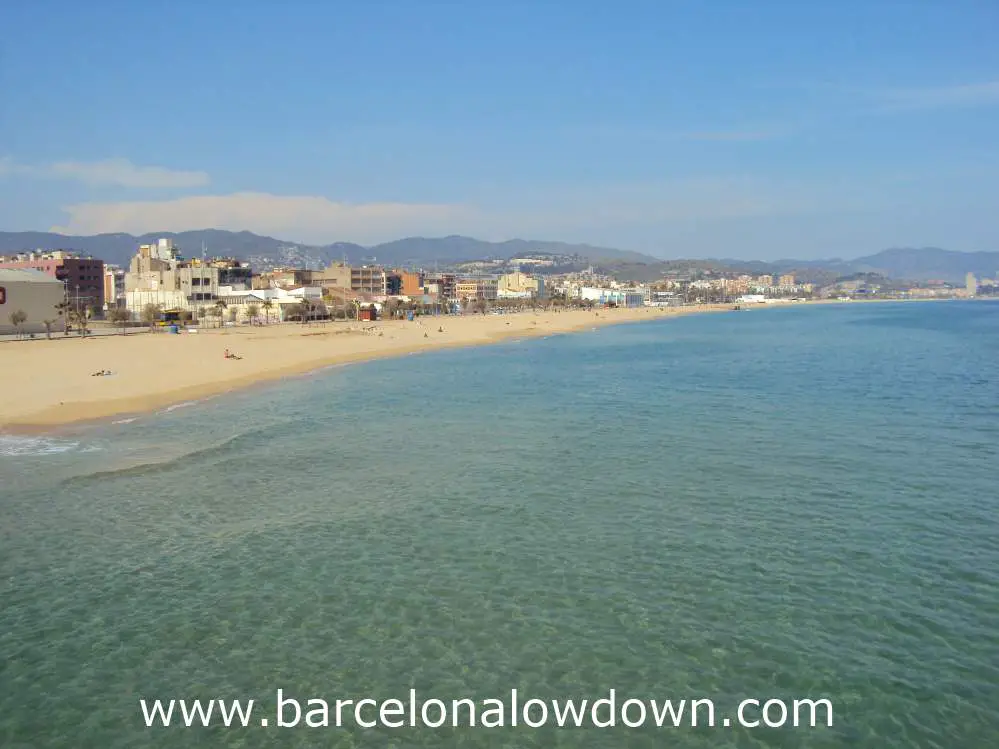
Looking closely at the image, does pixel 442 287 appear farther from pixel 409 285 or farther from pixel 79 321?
pixel 79 321

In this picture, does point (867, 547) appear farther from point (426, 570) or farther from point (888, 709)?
point (426, 570)

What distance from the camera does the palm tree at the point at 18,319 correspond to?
61.9m

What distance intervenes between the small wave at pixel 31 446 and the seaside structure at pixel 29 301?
4636 centimetres

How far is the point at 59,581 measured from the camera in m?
12.0

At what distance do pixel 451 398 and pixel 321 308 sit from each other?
81867 millimetres

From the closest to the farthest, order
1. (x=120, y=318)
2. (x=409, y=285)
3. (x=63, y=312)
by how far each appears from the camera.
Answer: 1. (x=63, y=312)
2. (x=120, y=318)
3. (x=409, y=285)

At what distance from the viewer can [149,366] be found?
4097 cm

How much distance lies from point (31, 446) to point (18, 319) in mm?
47801

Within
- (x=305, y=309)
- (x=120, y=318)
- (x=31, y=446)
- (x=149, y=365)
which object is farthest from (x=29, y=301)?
(x=31, y=446)

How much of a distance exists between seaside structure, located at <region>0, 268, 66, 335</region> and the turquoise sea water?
47528 mm

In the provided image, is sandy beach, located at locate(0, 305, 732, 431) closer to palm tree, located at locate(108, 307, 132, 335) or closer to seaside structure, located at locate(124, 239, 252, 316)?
palm tree, located at locate(108, 307, 132, 335)

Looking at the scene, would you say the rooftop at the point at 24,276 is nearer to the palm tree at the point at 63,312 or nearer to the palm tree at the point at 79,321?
the palm tree at the point at 63,312

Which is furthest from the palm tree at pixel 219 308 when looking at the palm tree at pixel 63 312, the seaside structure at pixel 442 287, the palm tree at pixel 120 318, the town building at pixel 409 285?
the seaside structure at pixel 442 287

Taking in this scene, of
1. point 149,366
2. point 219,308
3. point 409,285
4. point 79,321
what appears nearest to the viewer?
point 149,366
